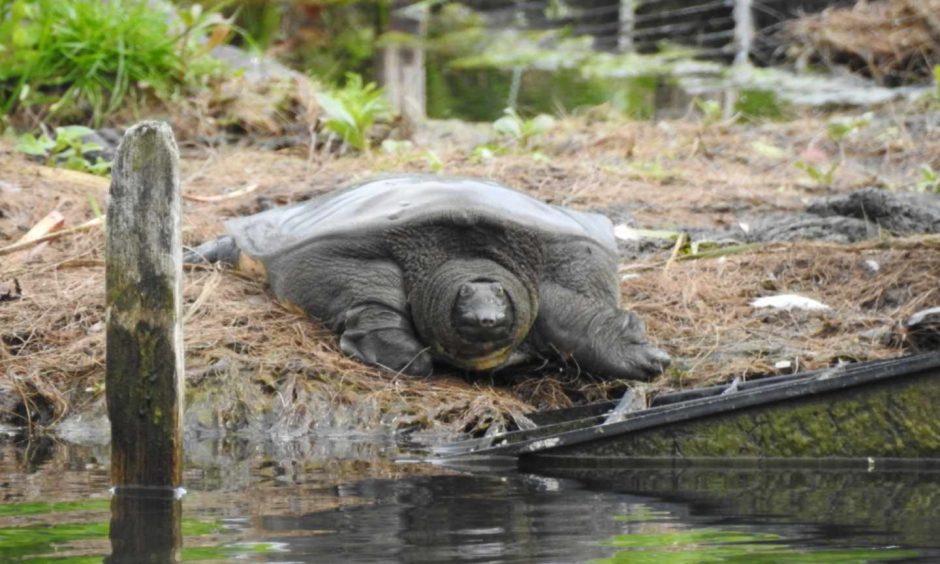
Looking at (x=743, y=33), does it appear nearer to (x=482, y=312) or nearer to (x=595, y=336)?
(x=595, y=336)

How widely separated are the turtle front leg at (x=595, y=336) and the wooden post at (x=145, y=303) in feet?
6.26

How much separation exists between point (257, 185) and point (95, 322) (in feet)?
7.77

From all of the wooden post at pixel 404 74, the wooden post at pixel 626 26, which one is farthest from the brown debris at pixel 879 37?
the wooden post at pixel 404 74

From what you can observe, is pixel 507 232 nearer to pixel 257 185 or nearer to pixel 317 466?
pixel 317 466

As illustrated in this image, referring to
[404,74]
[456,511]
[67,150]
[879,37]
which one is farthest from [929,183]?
[404,74]

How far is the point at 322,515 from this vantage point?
12.6ft

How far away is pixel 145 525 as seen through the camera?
12.1 ft

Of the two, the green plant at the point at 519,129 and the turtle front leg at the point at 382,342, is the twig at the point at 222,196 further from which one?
the turtle front leg at the point at 382,342

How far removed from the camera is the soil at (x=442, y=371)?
5375 mm

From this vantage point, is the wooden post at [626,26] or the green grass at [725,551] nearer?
the green grass at [725,551]

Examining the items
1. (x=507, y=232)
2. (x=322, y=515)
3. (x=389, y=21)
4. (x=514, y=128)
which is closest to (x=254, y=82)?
(x=514, y=128)

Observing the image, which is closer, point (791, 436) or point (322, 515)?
point (322, 515)

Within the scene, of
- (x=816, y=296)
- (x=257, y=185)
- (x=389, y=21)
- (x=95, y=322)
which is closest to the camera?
(x=95, y=322)

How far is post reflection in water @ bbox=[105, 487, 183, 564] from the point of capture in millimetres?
3357
